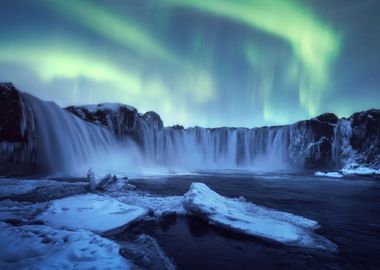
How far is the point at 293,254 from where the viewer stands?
17.3 ft

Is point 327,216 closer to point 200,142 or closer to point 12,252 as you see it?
point 12,252

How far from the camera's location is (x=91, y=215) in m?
6.83

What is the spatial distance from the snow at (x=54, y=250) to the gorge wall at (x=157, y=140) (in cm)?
1554

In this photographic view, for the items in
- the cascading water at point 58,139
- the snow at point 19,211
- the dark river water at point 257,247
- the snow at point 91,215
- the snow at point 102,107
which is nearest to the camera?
the dark river water at point 257,247

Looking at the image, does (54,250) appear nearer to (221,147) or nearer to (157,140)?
(157,140)

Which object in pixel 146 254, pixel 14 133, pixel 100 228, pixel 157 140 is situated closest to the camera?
pixel 146 254

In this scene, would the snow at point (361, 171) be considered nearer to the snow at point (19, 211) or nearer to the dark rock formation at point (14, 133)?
the dark rock formation at point (14, 133)

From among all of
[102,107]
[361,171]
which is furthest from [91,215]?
[361,171]

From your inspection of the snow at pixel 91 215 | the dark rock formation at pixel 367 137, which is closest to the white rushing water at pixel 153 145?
the dark rock formation at pixel 367 137

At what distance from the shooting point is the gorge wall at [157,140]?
18891 millimetres

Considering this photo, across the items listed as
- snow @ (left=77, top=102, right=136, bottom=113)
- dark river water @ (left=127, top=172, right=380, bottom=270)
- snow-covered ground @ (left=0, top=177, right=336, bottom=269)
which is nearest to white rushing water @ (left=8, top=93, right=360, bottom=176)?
snow @ (left=77, top=102, right=136, bottom=113)

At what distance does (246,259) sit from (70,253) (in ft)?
10.0

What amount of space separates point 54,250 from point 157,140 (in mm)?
42938

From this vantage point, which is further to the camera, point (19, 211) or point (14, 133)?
point (14, 133)
